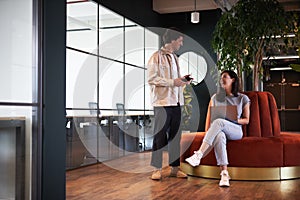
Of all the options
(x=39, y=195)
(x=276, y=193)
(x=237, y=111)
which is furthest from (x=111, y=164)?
(x=39, y=195)

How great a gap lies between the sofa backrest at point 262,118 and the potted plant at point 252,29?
587mm

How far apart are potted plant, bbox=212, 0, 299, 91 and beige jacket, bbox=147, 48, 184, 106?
1.01 meters

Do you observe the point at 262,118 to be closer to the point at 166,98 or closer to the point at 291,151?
the point at 291,151

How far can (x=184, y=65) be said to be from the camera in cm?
800

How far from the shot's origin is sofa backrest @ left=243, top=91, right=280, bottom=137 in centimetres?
393

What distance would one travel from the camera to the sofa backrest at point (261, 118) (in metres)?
3.93

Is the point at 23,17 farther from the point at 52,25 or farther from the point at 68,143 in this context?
the point at 68,143

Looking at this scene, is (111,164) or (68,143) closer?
(68,143)

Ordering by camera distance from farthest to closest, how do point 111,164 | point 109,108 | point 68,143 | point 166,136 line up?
point 109,108
point 111,164
point 68,143
point 166,136

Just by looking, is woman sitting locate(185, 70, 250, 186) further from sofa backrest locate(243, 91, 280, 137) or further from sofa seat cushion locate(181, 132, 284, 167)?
sofa backrest locate(243, 91, 280, 137)

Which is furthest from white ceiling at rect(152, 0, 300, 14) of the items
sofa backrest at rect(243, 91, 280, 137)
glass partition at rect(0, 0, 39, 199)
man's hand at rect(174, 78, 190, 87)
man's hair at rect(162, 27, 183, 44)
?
glass partition at rect(0, 0, 39, 199)

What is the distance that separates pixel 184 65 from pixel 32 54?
6025mm

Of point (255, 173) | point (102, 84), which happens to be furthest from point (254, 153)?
point (102, 84)

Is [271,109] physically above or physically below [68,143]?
above
